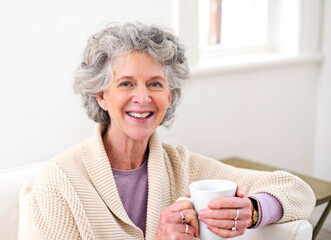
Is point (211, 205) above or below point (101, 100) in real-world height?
below

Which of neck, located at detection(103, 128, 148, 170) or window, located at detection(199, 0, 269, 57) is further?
window, located at detection(199, 0, 269, 57)

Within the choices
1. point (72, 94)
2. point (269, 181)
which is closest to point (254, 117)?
point (72, 94)

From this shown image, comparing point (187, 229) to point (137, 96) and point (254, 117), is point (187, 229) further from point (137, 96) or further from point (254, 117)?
point (254, 117)

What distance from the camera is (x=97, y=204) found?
1.53m

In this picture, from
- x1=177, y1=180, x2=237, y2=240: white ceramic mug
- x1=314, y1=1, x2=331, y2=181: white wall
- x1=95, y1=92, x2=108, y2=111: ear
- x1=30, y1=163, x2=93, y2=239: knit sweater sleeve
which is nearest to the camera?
x1=177, y1=180, x2=237, y2=240: white ceramic mug

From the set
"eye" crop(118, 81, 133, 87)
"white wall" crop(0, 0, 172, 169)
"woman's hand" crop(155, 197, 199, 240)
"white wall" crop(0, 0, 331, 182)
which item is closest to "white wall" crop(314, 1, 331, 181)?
"white wall" crop(0, 0, 331, 182)

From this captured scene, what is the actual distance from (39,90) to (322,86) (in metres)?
1.90

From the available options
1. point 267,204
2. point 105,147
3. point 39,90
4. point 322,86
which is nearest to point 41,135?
point 39,90

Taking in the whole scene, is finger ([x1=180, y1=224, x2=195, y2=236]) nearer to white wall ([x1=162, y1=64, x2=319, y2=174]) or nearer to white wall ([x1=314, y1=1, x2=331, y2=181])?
white wall ([x1=162, y1=64, x2=319, y2=174])

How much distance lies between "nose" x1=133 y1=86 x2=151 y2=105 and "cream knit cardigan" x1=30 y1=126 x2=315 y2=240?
0.62 feet

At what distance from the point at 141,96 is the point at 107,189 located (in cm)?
29

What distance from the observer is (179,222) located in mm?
1279

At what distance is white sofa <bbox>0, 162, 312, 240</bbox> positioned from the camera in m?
1.58

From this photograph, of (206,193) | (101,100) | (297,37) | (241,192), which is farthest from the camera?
(297,37)
